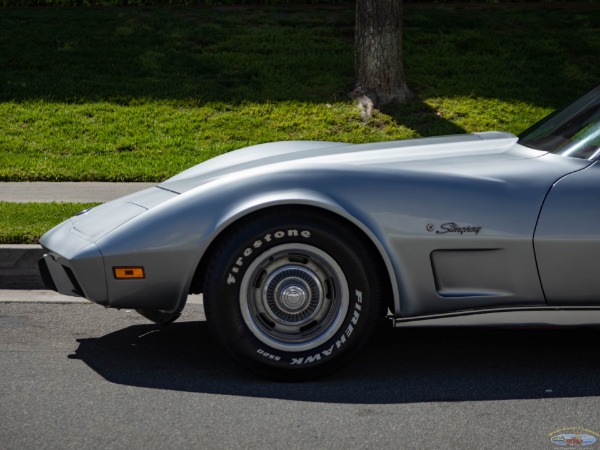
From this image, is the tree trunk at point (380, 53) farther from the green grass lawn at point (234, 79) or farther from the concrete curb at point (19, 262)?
the concrete curb at point (19, 262)

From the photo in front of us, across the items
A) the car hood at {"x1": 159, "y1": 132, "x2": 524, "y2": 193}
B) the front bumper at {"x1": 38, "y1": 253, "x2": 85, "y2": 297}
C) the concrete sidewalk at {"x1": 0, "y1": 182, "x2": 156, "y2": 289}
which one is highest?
the car hood at {"x1": 159, "y1": 132, "x2": 524, "y2": 193}

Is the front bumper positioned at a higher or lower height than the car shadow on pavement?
higher

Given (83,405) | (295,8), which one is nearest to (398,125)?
(295,8)

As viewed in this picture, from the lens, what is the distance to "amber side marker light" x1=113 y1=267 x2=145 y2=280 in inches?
171

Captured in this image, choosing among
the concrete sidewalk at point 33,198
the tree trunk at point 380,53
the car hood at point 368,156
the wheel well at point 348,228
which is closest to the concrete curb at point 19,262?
the concrete sidewalk at point 33,198

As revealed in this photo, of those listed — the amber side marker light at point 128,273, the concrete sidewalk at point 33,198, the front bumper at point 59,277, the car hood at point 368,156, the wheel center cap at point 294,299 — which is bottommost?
the concrete sidewalk at point 33,198

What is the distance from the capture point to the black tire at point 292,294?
4305 mm

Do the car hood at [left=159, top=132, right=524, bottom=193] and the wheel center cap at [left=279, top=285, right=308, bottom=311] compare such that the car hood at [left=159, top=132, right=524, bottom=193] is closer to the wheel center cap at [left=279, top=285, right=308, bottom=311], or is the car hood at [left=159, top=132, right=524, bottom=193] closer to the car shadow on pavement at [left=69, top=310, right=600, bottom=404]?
the wheel center cap at [left=279, top=285, right=308, bottom=311]

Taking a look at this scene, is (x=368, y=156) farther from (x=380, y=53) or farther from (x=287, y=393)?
(x=380, y=53)

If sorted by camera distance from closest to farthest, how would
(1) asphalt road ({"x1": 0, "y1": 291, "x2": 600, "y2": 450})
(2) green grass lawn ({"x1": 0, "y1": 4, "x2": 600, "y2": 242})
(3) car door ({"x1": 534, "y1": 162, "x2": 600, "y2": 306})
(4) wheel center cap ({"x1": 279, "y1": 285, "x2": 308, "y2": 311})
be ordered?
(1) asphalt road ({"x1": 0, "y1": 291, "x2": 600, "y2": 450}) → (3) car door ({"x1": 534, "y1": 162, "x2": 600, "y2": 306}) → (4) wheel center cap ({"x1": 279, "y1": 285, "x2": 308, "y2": 311}) → (2) green grass lawn ({"x1": 0, "y1": 4, "x2": 600, "y2": 242})

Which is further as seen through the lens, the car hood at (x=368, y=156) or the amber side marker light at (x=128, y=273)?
the car hood at (x=368, y=156)

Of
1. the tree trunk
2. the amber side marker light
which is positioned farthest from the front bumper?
the tree trunk

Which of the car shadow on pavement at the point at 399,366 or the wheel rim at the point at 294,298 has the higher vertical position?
the wheel rim at the point at 294,298

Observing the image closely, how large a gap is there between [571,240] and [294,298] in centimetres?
117
